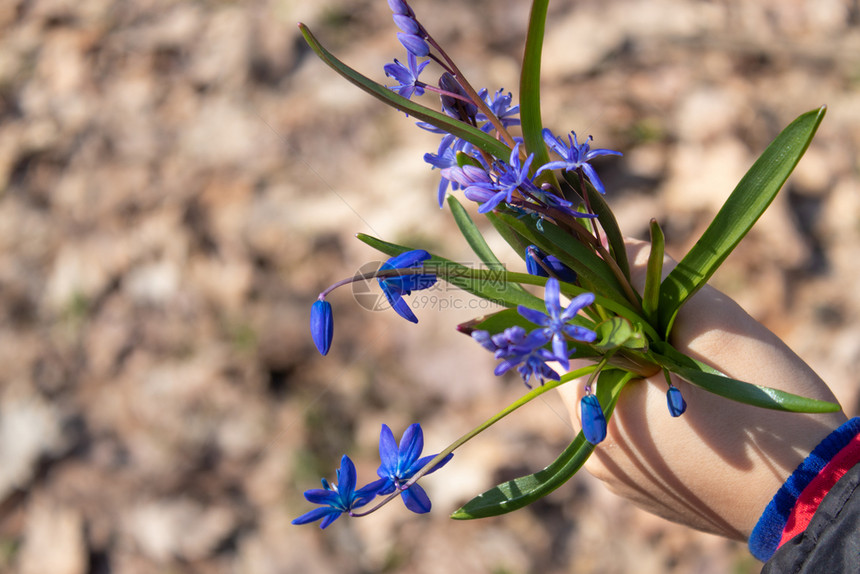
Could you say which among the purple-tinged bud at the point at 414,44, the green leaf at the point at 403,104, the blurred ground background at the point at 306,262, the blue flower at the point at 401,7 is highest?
the blue flower at the point at 401,7

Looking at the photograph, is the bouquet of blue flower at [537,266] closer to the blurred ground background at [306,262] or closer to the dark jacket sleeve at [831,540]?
the dark jacket sleeve at [831,540]

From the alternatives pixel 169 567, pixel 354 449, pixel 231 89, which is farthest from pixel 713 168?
pixel 169 567

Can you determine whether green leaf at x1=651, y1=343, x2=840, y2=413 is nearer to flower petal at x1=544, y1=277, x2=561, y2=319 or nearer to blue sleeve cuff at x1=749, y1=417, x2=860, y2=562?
blue sleeve cuff at x1=749, y1=417, x2=860, y2=562

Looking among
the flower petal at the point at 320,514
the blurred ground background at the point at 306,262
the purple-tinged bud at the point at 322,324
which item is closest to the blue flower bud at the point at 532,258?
the purple-tinged bud at the point at 322,324

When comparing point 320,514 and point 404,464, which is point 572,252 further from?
point 320,514

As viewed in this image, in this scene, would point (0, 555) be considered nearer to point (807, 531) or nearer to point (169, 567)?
point (169, 567)
